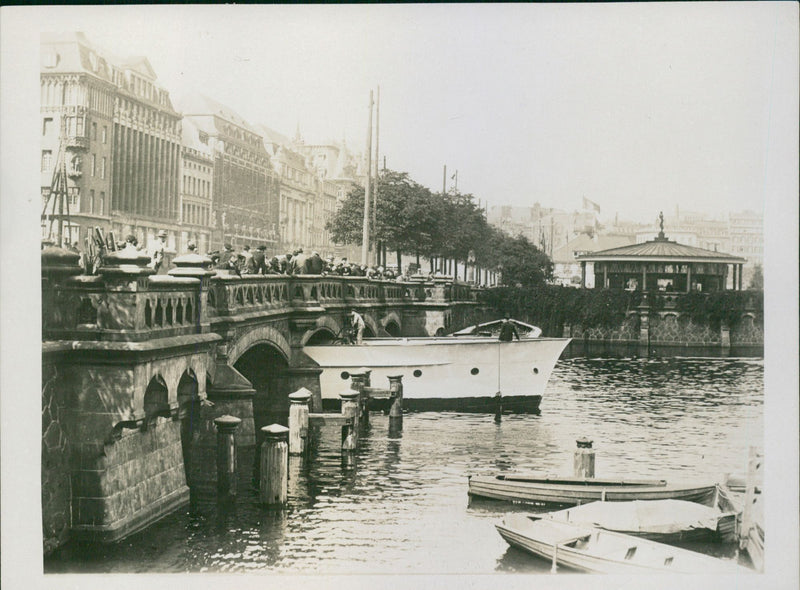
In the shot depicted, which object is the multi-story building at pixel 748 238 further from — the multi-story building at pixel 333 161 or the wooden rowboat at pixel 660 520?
the multi-story building at pixel 333 161

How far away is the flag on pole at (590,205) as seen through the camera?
11156 mm

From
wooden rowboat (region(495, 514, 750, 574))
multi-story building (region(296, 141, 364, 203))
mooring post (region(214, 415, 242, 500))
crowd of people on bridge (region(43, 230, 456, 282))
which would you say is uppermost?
multi-story building (region(296, 141, 364, 203))

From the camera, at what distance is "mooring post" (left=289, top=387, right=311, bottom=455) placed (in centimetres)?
1302

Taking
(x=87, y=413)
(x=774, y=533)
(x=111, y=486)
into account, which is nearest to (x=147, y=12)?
(x=87, y=413)

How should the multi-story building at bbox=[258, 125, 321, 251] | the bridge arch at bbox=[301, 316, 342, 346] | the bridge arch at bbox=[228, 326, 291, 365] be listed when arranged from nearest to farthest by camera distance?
the multi-story building at bbox=[258, 125, 321, 251]
the bridge arch at bbox=[228, 326, 291, 365]
the bridge arch at bbox=[301, 316, 342, 346]

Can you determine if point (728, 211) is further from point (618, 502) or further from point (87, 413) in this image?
point (87, 413)

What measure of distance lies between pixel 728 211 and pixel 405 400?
9074 millimetres

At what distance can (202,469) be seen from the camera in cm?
1137

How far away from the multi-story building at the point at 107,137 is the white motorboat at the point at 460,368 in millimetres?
6826

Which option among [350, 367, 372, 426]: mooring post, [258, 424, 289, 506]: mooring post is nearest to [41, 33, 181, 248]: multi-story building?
[258, 424, 289, 506]: mooring post

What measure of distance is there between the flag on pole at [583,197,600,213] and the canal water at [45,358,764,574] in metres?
2.42

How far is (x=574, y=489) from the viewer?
1048 cm

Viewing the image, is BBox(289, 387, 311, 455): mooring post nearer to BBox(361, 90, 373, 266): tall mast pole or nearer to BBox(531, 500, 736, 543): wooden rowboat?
BBox(361, 90, 373, 266): tall mast pole

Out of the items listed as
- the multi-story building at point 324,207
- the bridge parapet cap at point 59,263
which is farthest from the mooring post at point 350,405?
the bridge parapet cap at point 59,263
